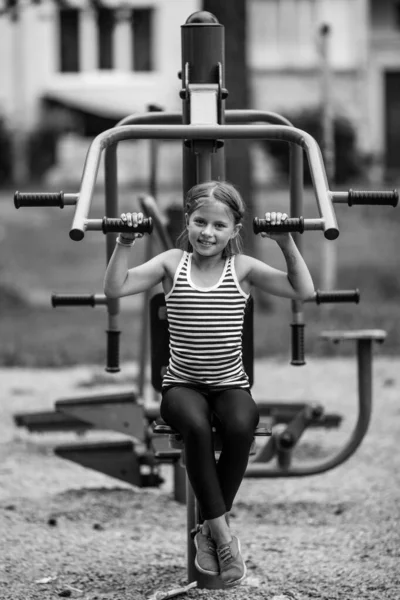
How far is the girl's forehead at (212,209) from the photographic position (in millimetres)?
3547

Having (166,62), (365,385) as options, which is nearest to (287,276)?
(365,385)

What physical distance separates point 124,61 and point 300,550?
68.4ft

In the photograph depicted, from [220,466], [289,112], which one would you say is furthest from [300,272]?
[289,112]

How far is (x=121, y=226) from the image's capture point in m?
3.29

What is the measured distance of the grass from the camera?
967 centimetres

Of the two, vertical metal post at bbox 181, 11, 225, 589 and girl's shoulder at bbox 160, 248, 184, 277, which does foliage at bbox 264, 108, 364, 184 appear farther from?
girl's shoulder at bbox 160, 248, 184, 277

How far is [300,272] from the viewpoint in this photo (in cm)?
353

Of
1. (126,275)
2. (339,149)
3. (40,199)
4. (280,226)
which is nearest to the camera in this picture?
(280,226)

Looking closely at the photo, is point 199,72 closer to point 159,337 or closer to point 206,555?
point 159,337

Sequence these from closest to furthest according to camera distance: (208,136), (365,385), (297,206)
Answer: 1. (208,136)
2. (297,206)
3. (365,385)

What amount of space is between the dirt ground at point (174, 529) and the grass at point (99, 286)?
8.70ft

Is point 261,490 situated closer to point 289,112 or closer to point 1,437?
point 1,437

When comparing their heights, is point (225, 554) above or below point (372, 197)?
below

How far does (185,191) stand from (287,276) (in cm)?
51
